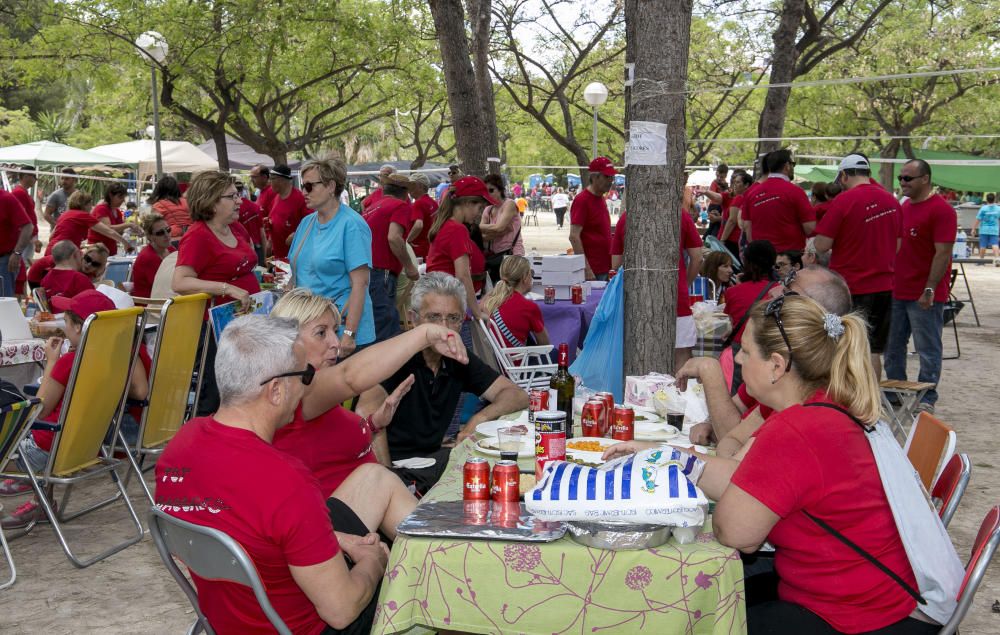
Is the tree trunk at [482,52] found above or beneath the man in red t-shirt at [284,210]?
above

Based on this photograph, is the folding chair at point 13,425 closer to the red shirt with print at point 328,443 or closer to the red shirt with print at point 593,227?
the red shirt with print at point 328,443

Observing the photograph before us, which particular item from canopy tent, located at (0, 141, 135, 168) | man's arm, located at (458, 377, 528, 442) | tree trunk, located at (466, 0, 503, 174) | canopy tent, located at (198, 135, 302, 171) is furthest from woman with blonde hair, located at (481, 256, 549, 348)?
canopy tent, located at (198, 135, 302, 171)

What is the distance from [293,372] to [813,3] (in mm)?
17323

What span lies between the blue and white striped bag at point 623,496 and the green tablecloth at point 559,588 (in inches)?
3.7

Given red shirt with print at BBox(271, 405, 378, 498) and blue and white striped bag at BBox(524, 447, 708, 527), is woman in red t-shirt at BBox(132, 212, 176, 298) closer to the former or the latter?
red shirt with print at BBox(271, 405, 378, 498)

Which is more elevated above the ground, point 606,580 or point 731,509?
point 731,509

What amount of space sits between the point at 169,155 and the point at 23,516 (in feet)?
58.2

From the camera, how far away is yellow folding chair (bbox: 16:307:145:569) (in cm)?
452

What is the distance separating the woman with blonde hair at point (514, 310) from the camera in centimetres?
672

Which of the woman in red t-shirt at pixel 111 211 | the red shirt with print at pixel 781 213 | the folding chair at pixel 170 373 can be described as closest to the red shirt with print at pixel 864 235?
the red shirt with print at pixel 781 213

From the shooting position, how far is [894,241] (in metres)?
7.66

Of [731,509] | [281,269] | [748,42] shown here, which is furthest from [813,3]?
[731,509]

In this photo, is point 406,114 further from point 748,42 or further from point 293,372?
point 293,372

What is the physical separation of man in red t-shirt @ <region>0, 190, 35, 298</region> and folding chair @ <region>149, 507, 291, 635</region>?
28.6ft
